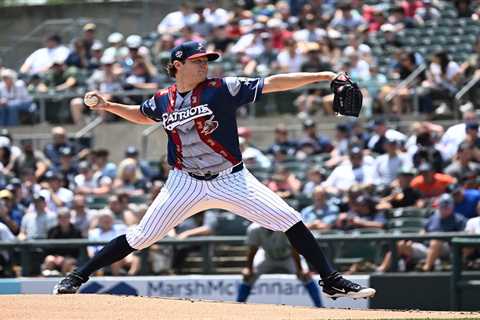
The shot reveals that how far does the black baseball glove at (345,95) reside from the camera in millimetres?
7426

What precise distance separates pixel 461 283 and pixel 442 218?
41.2 inches

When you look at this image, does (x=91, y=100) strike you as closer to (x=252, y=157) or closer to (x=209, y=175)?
(x=209, y=175)

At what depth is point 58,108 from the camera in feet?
57.8

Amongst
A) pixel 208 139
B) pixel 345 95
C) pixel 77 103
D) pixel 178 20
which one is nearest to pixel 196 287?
pixel 208 139

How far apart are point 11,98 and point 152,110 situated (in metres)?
10.1

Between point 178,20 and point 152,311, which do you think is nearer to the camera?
point 152,311

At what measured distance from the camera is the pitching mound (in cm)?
741

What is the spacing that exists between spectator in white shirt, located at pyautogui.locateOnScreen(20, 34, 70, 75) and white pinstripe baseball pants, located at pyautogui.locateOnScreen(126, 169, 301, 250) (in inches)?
438

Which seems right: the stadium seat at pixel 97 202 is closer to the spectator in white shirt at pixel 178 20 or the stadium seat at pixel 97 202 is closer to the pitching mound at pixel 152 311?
the spectator in white shirt at pixel 178 20

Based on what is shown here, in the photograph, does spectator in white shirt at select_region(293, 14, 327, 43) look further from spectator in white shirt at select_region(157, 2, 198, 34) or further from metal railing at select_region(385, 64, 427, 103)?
spectator in white shirt at select_region(157, 2, 198, 34)

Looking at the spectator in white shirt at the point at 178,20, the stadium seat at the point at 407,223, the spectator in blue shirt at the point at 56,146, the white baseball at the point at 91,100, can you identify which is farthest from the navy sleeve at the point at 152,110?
the spectator in white shirt at the point at 178,20

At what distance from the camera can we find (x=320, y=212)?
12.9m

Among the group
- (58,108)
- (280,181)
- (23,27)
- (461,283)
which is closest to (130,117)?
(461,283)

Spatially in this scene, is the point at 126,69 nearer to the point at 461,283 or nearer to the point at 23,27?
the point at 23,27
